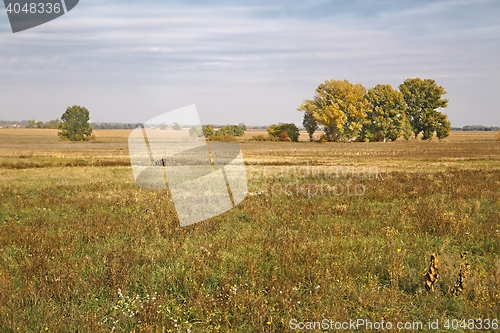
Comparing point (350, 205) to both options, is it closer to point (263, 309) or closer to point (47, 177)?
point (263, 309)

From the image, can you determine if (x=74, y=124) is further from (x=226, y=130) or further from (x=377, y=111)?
(x=377, y=111)

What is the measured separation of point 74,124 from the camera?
331ft

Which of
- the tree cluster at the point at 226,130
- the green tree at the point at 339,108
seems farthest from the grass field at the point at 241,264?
the tree cluster at the point at 226,130

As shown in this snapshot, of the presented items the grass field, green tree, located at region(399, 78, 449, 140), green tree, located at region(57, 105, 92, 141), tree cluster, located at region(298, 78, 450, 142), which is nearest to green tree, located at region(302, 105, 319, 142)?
tree cluster, located at region(298, 78, 450, 142)

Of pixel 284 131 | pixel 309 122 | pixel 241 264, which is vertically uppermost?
pixel 309 122

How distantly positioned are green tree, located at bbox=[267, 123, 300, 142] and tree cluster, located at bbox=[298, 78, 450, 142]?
337 cm

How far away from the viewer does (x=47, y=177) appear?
22469 mm

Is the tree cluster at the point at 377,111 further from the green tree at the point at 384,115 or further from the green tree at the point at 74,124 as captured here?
the green tree at the point at 74,124

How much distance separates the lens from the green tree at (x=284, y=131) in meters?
98.8

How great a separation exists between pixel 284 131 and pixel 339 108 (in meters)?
14.0

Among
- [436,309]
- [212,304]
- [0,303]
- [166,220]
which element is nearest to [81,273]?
[0,303]

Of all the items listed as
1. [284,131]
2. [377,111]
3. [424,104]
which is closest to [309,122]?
[284,131]

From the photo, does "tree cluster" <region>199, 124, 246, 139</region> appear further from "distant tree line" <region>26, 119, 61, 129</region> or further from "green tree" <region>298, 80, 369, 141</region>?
"distant tree line" <region>26, 119, 61, 129</region>

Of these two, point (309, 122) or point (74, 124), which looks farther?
point (74, 124)
